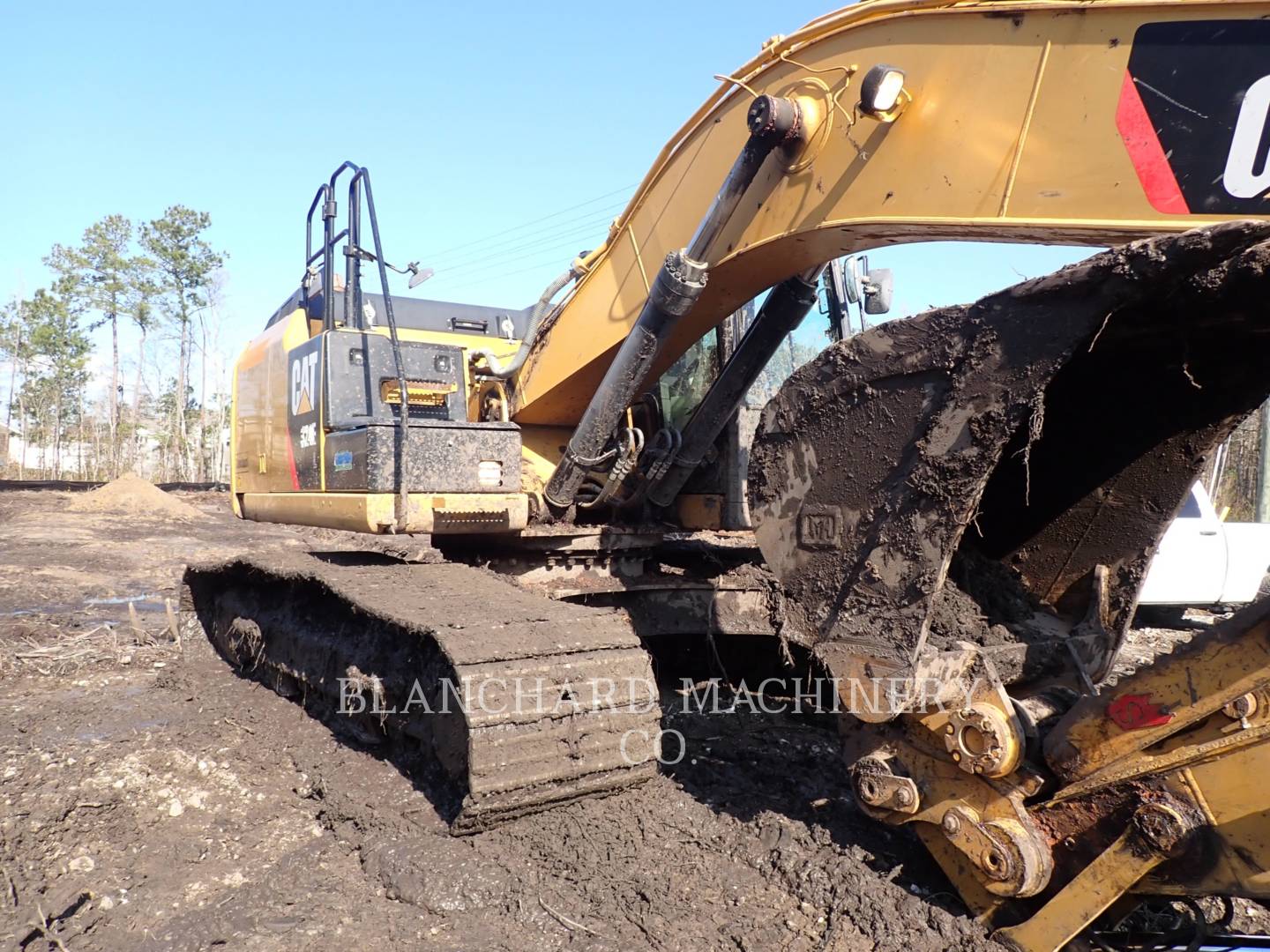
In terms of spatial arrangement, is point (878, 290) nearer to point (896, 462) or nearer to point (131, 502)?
point (896, 462)

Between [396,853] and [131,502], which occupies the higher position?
[131,502]

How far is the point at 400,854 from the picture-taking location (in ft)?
10.6

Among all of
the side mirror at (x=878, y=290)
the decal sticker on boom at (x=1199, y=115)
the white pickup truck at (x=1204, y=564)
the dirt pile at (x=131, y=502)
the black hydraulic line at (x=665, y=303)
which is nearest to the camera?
the decal sticker on boom at (x=1199, y=115)

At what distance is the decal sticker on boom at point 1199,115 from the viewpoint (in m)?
2.33

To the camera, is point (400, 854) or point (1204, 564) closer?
point (400, 854)

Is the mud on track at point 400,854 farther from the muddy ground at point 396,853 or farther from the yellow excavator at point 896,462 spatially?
the yellow excavator at point 896,462

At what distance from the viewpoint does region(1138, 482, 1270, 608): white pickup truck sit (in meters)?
8.30

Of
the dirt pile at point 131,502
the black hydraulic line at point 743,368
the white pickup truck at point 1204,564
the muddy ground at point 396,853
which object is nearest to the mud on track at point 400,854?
the muddy ground at point 396,853

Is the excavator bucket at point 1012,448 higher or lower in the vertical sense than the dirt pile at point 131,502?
higher

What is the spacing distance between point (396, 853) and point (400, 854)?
2 cm

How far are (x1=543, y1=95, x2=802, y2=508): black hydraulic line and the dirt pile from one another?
16.3 m

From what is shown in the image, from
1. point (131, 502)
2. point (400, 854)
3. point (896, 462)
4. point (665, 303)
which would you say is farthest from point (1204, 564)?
point (131, 502)

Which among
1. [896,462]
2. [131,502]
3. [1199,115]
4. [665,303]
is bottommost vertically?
[131,502]

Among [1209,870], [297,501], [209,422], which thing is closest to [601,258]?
[297,501]
